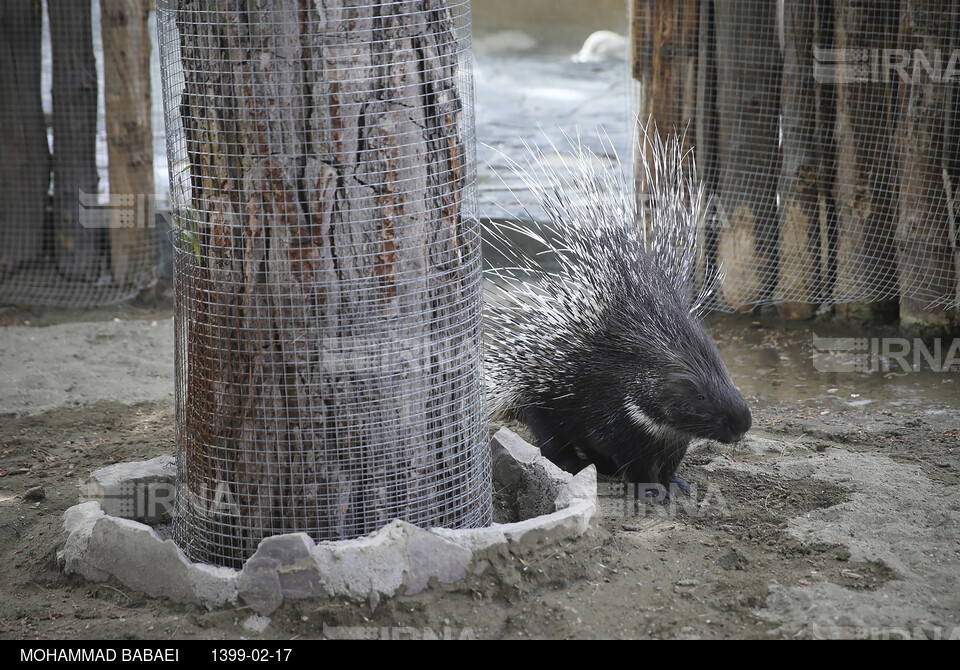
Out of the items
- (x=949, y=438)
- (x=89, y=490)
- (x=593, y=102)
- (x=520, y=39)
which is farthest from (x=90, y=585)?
(x=520, y=39)

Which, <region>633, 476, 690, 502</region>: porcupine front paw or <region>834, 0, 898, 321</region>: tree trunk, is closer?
<region>633, 476, 690, 502</region>: porcupine front paw

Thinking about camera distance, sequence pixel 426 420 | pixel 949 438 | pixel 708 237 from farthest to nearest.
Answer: pixel 708 237 < pixel 949 438 < pixel 426 420

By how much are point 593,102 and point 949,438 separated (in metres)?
6.55

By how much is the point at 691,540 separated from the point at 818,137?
10.0 ft

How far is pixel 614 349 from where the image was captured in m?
3.59

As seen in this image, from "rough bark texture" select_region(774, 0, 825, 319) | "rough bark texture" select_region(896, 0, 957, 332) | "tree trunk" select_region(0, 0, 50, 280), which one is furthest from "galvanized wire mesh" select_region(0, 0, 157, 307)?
"rough bark texture" select_region(896, 0, 957, 332)

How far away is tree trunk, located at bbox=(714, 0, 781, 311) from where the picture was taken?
17.5 ft

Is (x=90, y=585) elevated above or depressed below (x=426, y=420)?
below

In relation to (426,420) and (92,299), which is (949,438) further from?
(92,299)

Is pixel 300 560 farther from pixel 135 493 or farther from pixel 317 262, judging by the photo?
pixel 135 493

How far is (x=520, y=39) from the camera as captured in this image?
541 inches

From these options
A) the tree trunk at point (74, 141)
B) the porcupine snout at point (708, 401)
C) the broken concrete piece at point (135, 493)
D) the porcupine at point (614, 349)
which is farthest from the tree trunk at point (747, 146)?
the tree trunk at point (74, 141)

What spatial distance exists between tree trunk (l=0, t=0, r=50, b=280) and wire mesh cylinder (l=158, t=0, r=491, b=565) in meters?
3.90

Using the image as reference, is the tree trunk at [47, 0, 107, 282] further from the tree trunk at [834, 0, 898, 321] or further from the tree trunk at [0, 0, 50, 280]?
the tree trunk at [834, 0, 898, 321]
